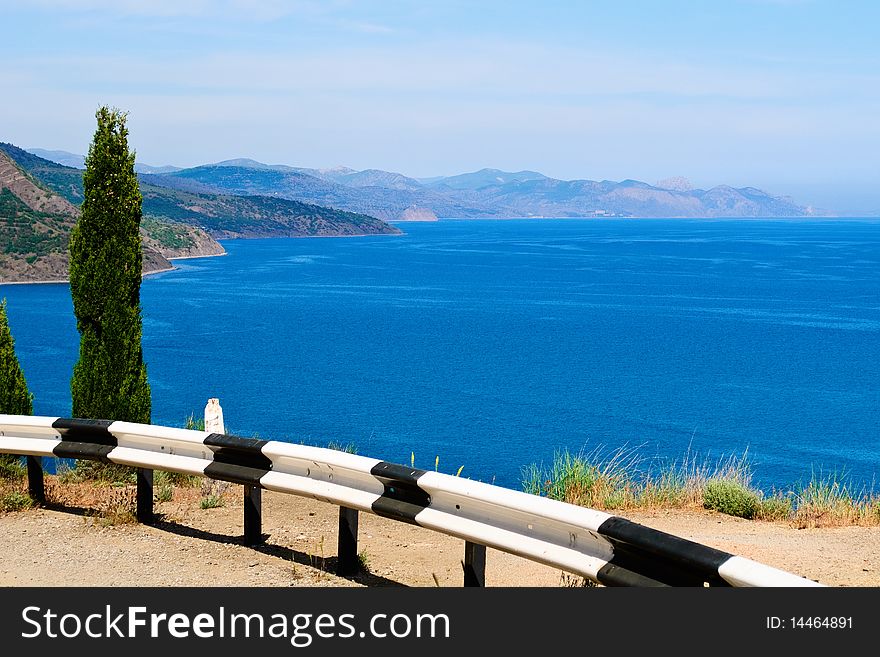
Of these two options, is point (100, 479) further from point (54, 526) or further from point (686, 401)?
point (686, 401)

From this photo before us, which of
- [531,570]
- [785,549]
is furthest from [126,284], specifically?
[785,549]

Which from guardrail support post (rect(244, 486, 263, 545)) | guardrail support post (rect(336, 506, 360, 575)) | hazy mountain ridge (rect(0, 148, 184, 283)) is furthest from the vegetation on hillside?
guardrail support post (rect(336, 506, 360, 575))

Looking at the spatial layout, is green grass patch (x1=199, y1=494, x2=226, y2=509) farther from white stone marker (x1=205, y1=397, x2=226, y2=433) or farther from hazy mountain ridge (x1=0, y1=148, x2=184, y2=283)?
hazy mountain ridge (x1=0, y1=148, x2=184, y2=283)

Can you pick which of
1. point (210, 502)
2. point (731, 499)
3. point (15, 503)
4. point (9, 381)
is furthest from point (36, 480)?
point (731, 499)

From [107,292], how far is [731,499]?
26.8ft

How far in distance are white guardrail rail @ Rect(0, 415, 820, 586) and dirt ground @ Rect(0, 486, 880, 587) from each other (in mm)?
364

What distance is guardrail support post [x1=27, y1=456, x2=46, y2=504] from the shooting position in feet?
27.8

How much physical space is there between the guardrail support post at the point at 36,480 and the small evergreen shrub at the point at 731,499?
22.0 feet

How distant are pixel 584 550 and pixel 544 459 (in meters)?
37.2

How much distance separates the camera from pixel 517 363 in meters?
66.3

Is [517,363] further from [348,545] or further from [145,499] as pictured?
[348,545]

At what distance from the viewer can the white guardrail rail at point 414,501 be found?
16.8 feet

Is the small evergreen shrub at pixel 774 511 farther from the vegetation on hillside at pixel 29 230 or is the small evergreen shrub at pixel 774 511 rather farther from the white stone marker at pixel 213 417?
the vegetation on hillside at pixel 29 230
